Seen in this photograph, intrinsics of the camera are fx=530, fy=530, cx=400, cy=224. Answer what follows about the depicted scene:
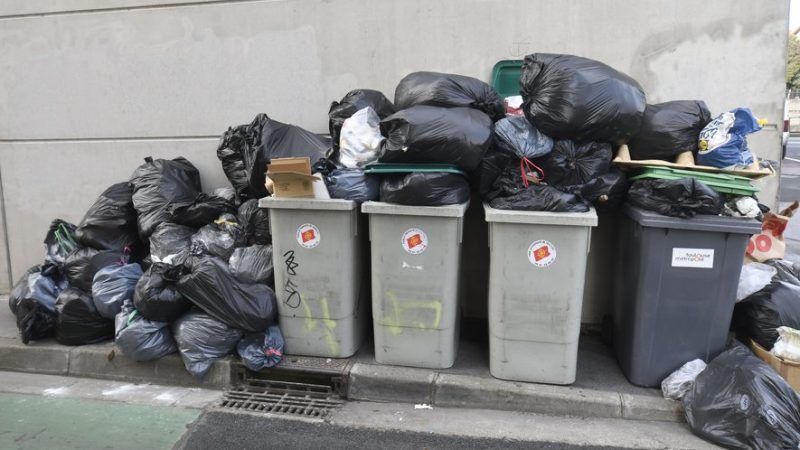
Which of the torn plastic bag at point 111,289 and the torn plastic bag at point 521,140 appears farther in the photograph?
the torn plastic bag at point 111,289

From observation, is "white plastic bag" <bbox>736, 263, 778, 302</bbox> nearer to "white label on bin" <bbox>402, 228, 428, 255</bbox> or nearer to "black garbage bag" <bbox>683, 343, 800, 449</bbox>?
"black garbage bag" <bbox>683, 343, 800, 449</bbox>

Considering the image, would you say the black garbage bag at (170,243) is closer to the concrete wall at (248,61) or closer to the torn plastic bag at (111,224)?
the torn plastic bag at (111,224)

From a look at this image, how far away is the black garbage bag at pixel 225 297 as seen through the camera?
3125 millimetres

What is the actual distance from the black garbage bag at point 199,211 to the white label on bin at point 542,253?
2.19 metres

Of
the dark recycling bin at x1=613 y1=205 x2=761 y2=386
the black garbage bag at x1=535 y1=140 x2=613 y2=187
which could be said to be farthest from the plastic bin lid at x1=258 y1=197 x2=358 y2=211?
the dark recycling bin at x1=613 y1=205 x2=761 y2=386

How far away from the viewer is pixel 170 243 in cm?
363

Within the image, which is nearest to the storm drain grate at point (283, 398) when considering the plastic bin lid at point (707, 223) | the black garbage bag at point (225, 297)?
the black garbage bag at point (225, 297)

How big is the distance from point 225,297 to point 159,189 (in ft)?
4.06

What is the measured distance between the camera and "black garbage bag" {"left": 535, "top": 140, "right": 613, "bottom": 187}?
3027 mm

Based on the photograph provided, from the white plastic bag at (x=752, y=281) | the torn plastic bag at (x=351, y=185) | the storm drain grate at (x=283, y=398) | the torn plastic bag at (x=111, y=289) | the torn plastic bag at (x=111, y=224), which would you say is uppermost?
the torn plastic bag at (x=351, y=185)

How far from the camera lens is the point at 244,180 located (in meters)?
3.81

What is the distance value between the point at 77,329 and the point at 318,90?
7.59 ft

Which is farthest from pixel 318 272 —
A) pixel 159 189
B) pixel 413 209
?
pixel 159 189

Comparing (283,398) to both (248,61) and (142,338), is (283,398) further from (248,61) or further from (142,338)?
(248,61)
